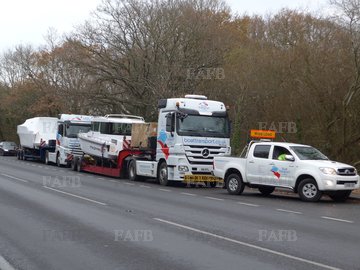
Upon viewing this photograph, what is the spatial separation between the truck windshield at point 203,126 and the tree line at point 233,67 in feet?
21.9

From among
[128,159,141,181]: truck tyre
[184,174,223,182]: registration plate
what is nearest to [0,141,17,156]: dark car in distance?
[128,159,141,181]: truck tyre

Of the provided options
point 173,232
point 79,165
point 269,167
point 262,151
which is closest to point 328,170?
point 269,167

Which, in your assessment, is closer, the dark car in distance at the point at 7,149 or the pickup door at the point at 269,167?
the pickup door at the point at 269,167

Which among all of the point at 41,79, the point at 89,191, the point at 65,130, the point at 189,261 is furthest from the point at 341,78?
the point at 41,79

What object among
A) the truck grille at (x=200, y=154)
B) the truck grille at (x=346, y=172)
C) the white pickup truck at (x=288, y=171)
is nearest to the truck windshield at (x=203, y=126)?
the truck grille at (x=200, y=154)

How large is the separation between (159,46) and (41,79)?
2235 centimetres

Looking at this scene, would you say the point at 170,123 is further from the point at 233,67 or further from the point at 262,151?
the point at 233,67

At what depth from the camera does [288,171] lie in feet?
57.0

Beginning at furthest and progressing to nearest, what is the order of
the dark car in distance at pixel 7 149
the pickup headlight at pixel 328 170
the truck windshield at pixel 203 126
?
the dark car in distance at pixel 7 149 < the truck windshield at pixel 203 126 < the pickup headlight at pixel 328 170

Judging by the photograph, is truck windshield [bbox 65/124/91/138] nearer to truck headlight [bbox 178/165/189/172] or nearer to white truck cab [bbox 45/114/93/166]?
white truck cab [bbox 45/114/93/166]

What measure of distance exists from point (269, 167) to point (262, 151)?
71cm

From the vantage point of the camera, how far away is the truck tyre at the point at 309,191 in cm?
1677

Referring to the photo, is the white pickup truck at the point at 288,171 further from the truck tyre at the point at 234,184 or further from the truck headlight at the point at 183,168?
the truck headlight at the point at 183,168

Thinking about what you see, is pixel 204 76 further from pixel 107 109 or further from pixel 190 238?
pixel 190 238
